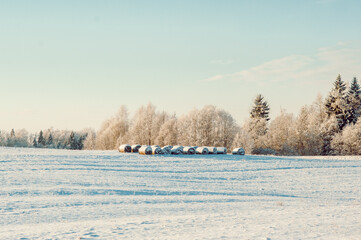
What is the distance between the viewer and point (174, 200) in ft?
76.6

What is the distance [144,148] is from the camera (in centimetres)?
6019

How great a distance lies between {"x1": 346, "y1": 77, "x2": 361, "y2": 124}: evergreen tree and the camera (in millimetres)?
76500

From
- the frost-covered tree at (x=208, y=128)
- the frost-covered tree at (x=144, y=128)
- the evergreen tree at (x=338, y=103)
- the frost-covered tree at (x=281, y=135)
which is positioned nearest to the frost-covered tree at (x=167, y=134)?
the frost-covered tree at (x=208, y=128)

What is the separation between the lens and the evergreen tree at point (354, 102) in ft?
251

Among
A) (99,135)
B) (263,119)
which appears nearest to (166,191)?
(263,119)

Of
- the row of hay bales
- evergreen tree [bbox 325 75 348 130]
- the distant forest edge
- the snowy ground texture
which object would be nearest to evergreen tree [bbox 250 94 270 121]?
the distant forest edge

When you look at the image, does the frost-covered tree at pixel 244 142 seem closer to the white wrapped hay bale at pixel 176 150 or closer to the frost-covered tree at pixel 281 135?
the frost-covered tree at pixel 281 135

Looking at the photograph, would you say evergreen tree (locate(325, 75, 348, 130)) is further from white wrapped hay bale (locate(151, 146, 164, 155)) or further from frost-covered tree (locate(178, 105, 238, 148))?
white wrapped hay bale (locate(151, 146, 164, 155))

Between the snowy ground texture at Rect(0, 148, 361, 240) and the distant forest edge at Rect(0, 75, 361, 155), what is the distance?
103ft

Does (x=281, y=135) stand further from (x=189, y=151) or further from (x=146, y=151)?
(x=146, y=151)

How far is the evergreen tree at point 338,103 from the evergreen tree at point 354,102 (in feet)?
2.84

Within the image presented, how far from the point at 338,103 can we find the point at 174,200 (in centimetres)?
6368

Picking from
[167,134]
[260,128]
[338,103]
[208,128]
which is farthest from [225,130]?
[338,103]

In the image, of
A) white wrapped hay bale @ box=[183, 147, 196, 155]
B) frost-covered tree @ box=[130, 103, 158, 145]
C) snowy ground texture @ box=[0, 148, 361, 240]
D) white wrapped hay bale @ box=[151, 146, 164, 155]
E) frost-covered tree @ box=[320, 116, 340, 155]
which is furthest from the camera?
frost-covered tree @ box=[130, 103, 158, 145]
